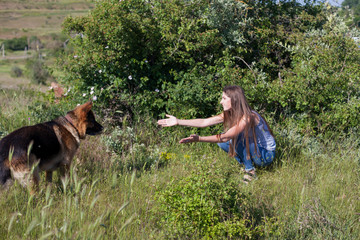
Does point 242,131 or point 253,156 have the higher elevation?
point 242,131

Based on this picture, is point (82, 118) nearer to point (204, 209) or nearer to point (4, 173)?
point (4, 173)

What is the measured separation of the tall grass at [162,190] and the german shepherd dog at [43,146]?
6.7 inches

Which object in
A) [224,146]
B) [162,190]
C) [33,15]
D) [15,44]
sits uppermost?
[162,190]

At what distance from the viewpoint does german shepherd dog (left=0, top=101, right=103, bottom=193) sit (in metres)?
3.35

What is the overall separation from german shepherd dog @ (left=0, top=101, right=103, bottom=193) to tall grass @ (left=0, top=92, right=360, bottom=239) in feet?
0.56

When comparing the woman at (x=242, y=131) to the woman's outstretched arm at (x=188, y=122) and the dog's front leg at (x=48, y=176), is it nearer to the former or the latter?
the woman's outstretched arm at (x=188, y=122)

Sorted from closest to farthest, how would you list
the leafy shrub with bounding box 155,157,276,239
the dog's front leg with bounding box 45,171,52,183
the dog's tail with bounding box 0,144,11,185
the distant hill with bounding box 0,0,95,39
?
the leafy shrub with bounding box 155,157,276,239
the dog's tail with bounding box 0,144,11,185
the dog's front leg with bounding box 45,171,52,183
the distant hill with bounding box 0,0,95,39

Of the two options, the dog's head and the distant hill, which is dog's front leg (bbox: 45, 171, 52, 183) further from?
the distant hill

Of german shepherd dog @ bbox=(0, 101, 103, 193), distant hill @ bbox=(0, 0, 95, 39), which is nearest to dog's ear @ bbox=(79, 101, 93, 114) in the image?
german shepherd dog @ bbox=(0, 101, 103, 193)

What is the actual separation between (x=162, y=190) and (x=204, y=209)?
22.0 inches

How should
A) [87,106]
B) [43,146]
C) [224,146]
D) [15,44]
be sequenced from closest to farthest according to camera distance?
[43,146], [87,106], [224,146], [15,44]

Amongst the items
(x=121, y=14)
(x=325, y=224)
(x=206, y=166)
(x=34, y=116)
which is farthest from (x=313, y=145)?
(x=34, y=116)

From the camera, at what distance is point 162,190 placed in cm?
332

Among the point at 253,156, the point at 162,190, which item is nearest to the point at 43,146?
the point at 162,190
